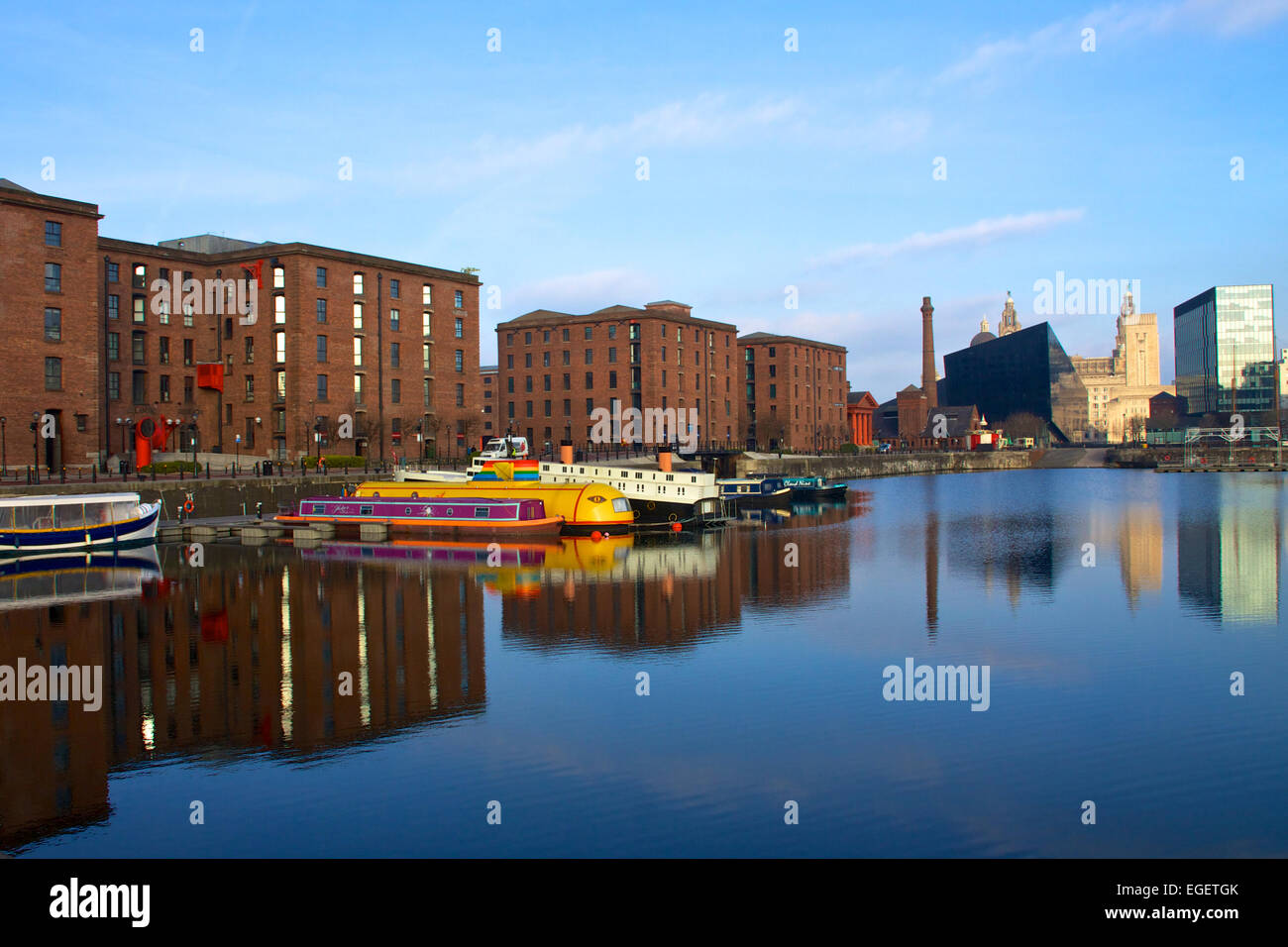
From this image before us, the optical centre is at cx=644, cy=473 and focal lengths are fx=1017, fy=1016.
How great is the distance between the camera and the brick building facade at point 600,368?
4897 inches

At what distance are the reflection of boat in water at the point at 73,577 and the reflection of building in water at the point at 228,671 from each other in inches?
58.8

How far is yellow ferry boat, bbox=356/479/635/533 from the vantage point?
180ft

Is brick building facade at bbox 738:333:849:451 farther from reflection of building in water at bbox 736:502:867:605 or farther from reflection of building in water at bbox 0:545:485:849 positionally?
reflection of building in water at bbox 0:545:485:849

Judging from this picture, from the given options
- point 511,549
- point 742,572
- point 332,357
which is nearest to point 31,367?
point 332,357

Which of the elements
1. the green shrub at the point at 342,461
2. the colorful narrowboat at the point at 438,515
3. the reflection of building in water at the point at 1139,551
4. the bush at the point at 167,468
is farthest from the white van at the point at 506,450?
the reflection of building in water at the point at 1139,551

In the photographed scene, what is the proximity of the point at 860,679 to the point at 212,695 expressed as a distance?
1422 cm

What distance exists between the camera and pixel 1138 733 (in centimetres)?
1908

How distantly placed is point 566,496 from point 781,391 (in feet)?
343

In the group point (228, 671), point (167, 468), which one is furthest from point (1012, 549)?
point (167, 468)

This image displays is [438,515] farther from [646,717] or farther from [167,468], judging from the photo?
[646,717]

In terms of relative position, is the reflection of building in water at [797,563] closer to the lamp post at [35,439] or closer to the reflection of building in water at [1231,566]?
the reflection of building in water at [1231,566]

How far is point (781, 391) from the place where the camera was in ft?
511

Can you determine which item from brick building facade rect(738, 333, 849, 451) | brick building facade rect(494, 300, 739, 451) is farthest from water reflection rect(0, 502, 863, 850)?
brick building facade rect(738, 333, 849, 451)
